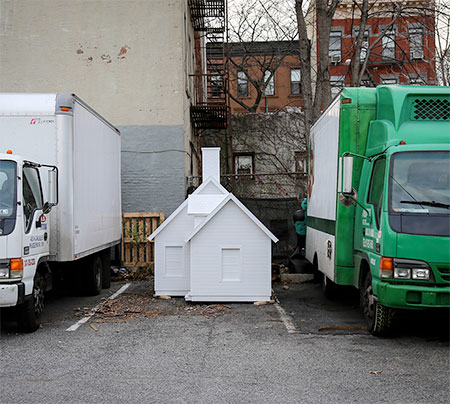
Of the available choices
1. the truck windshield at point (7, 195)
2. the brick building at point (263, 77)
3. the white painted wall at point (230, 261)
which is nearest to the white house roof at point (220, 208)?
the white painted wall at point (230, 261)

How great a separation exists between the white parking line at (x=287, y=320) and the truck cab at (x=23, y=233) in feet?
11.0

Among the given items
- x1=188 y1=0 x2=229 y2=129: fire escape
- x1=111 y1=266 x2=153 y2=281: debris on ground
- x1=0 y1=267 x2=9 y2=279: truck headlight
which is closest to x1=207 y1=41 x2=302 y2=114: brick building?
x1=188 y1=0 x2=229 y2=129: fire escape

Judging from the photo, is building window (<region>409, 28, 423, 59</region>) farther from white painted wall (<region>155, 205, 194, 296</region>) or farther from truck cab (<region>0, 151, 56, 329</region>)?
truck cab (<region>0, 151, 56, 329</region>)

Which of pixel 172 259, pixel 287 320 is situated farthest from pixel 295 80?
pixel 287 320

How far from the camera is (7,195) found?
24.0 ft

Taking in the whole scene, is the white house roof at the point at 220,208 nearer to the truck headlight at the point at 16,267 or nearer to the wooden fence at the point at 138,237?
the truck headlight at the point at 16,267

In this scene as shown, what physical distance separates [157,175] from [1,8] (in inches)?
236

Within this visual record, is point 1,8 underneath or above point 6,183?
above

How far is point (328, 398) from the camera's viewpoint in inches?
201

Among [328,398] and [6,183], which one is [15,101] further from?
[328,398]

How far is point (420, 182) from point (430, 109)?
117cm

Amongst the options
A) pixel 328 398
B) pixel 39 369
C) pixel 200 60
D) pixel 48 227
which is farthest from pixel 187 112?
pixel 328 398

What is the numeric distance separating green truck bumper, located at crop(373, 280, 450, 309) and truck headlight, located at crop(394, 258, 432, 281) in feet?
0.36

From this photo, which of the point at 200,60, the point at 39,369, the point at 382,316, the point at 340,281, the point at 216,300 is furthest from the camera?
the point at 200,60
